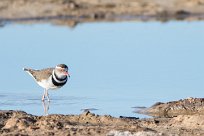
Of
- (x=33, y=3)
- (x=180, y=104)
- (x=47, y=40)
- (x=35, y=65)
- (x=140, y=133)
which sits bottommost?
(x=140, y=133)

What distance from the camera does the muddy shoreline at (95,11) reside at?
25.1 m

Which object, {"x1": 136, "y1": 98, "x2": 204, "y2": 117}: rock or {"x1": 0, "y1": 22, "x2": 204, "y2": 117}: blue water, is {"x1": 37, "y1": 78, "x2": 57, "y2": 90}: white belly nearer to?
{"x1": 0, "y1": 22, "x2": 204, "y2": 117}: blue water

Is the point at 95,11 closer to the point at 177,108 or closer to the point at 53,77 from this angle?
the point at 53,77

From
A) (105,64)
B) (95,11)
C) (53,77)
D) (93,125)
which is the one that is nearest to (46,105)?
(53,77)

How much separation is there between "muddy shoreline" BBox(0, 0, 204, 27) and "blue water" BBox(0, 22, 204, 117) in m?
1.92

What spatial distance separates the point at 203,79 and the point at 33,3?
1273cm

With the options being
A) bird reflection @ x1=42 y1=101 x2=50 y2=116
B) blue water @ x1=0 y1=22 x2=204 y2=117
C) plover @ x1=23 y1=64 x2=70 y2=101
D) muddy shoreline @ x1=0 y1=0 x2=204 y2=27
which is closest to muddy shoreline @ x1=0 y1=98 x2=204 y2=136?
bird reflection @ x1=42 y1=101 x2=50 y2=116

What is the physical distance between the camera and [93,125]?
31.3 ft

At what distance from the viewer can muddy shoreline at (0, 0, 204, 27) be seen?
989 inches

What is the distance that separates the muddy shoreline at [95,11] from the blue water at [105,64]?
192 centimetres

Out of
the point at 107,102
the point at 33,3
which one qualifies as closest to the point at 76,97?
the point at 107,102

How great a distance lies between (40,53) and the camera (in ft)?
55.9

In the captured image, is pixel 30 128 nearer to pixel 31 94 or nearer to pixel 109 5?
pixel 31 94

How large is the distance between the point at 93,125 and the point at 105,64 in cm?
630
